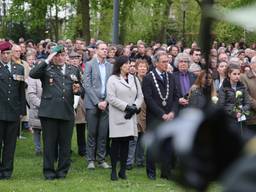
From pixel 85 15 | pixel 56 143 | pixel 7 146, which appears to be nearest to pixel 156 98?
pixel 56 143

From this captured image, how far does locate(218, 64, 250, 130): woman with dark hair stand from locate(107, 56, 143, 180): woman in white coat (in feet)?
4.26

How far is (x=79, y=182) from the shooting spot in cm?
886

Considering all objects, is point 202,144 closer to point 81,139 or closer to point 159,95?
point 159,95

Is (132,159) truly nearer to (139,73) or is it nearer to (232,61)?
(139,73)

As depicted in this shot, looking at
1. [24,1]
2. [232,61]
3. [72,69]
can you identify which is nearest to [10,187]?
[72,69]

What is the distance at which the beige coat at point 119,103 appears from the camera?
905 centimetres

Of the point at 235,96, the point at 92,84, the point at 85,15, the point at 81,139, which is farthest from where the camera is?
the point at 85,15

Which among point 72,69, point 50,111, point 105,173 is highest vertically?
point 72,69

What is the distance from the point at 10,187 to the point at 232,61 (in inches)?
156

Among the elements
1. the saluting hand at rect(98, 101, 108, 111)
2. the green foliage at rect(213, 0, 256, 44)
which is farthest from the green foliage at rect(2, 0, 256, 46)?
the green foliage at rect(213, 0, 256, 44)

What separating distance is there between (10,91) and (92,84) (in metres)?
1.47

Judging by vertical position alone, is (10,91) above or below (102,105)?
above

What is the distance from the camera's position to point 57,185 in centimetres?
869

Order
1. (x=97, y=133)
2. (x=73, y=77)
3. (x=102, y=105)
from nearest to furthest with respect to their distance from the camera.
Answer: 1. (x=73, y=77)
2. (x=102, y=105)
3. (x=97, y=133)
